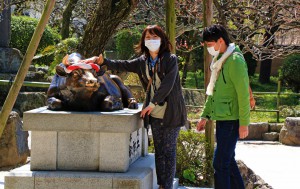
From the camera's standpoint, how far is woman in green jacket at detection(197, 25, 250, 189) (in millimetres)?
5125

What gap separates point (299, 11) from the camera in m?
15.4

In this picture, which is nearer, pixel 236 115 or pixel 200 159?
pixel 236 115

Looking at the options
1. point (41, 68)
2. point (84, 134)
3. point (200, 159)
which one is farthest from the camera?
point (41, 68)

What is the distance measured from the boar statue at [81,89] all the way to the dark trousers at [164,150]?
49 centimetres

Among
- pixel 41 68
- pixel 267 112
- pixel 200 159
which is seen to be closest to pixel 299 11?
pixel 267 112

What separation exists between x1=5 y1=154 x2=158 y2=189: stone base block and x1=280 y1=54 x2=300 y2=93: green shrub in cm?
1604

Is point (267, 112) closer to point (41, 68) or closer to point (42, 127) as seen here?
point (41, 68)

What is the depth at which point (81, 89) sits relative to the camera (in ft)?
18.0

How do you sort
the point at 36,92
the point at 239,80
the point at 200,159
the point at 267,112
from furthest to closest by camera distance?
1. the point at 267,112
2. the point at 36,92
3. the point at 200,159
4. the point at 239,80

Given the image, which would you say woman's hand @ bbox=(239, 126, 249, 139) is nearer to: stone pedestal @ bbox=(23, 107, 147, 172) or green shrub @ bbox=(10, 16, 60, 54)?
stone pedestal @ bbox=(23, 107, 147, 172)

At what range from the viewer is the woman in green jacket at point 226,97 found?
512 centimetres

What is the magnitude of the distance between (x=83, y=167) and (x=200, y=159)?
3.18 m

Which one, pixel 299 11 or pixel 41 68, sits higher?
pixel 299 11

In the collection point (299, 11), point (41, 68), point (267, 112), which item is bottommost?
point (267, 112)
